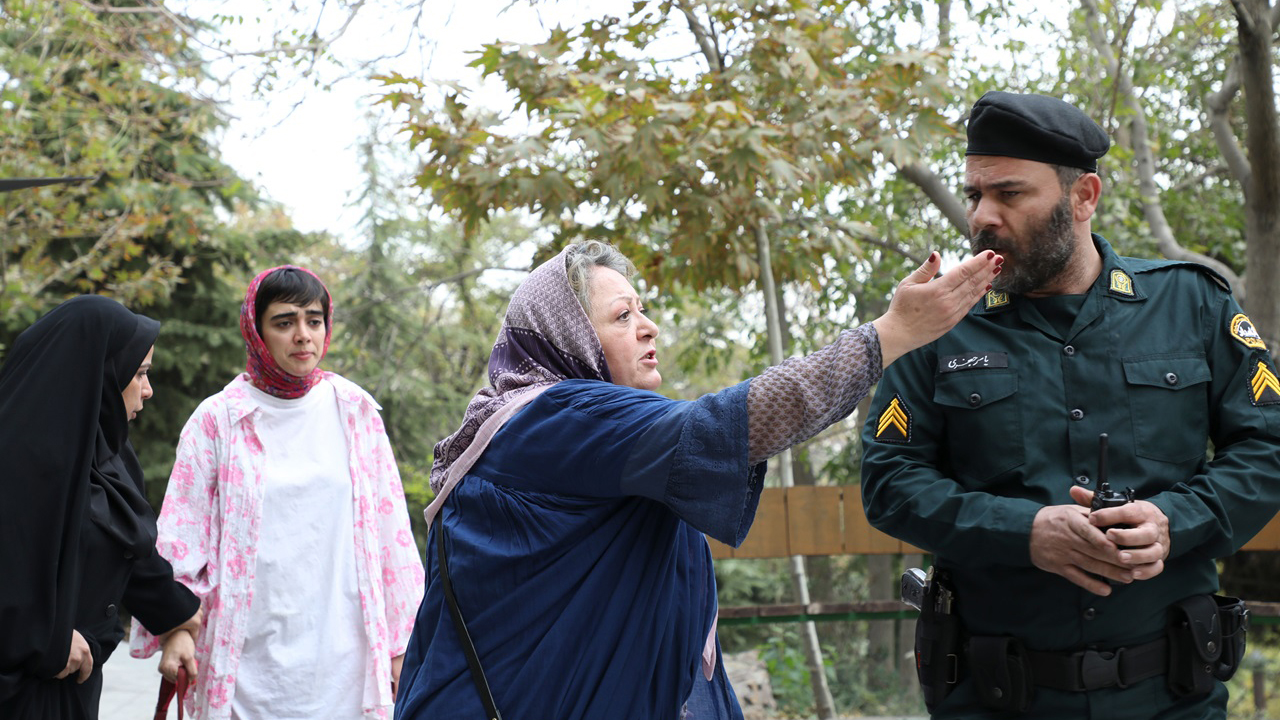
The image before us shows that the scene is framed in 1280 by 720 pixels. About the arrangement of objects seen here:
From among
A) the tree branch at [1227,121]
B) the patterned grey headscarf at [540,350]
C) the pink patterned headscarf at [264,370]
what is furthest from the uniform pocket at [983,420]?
the tree branch at [1227,121]

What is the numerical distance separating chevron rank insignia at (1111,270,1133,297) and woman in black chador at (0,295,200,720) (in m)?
2.61

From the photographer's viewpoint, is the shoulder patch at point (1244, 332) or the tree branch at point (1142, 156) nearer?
the shoulder patch at point (1244, 332)

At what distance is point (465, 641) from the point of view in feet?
7.31

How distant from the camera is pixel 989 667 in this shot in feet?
7.84

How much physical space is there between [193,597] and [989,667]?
248 centimetres

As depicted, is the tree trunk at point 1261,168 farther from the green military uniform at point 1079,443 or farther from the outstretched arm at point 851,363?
the outstretched arm at point 851,363

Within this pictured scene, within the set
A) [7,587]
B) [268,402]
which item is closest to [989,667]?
[7,587]

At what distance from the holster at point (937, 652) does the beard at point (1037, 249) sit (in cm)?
67

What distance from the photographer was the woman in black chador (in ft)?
9.89

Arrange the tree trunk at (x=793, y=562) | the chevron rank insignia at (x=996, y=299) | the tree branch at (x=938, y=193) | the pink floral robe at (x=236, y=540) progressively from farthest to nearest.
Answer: the tree branch at (x=938, y=193) → the tree trunk at (x=793, y=562) → the pink floral robe at (x=236, y=540) → the chevron rank insignia at (x=996, y=299)

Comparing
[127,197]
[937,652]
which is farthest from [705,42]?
[127,197]

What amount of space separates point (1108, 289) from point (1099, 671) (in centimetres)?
82

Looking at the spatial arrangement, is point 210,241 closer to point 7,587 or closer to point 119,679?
point 119,679

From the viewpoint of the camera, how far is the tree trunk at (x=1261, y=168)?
5070 millimetres
